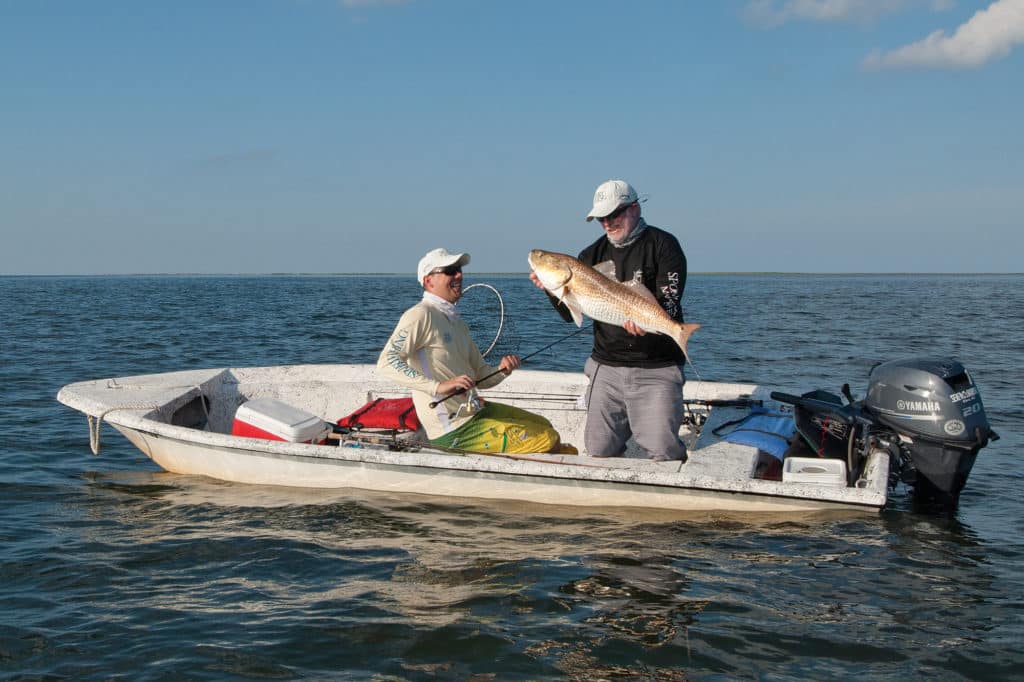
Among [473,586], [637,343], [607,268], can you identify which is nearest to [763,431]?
[637,343]

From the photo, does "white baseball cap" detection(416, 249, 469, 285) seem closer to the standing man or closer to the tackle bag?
the standing man

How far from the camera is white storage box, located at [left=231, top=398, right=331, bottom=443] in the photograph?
289 inches

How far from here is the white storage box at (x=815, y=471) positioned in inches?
249

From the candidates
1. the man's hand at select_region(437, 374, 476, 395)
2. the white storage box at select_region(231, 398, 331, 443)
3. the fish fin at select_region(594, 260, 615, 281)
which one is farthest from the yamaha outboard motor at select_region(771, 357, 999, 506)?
the white storage box at select_region(231, 398, 331, 443)

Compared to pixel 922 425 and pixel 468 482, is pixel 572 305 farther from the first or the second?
pixel 922 425

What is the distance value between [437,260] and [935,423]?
4081 millimetres

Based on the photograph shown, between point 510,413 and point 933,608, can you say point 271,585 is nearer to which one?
point 510,413

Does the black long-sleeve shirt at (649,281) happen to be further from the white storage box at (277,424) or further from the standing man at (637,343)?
the white storage box at (277,424)

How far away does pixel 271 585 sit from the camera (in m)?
5.52

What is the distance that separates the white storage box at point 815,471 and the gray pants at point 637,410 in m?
0.83

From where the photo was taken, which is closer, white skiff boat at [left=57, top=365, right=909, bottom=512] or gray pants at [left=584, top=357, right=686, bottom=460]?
white skiff boat at [left=57, top=365, right=909, bottom=512]

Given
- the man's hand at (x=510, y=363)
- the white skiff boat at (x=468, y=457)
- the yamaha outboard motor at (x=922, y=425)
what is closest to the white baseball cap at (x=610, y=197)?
the man's hand at (x=510, y=363)

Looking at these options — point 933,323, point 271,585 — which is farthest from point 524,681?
point 933,323

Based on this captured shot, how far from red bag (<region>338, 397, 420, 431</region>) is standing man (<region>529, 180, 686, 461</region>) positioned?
1998mm
